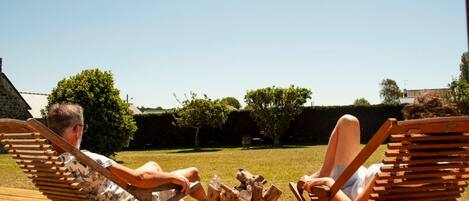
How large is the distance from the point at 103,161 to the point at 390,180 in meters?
1.88

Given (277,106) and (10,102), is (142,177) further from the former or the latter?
(10,102)

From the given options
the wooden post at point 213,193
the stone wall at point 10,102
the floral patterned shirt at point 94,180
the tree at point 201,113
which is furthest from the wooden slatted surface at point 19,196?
the stone wall at point 10,102

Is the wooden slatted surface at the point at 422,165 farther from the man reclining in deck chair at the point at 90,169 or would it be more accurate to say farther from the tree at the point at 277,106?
the tree at the point at 277,106

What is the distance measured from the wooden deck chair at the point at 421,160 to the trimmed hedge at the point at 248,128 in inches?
933

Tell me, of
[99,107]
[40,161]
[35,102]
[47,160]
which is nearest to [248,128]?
[99,107]

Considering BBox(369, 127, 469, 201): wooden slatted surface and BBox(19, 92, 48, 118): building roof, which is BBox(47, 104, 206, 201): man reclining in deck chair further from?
BBox(19, 92, 48, 118): building roof

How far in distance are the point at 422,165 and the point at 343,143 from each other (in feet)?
3.77

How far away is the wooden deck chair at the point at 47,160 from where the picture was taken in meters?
3.20

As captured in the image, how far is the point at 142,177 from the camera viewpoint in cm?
344

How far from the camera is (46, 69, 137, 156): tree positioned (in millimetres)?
16047

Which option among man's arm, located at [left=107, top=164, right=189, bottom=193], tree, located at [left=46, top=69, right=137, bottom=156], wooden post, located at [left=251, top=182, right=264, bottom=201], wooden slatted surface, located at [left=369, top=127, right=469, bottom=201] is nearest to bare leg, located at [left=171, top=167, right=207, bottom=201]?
man's arm, located at [left=107, top=164, right=189, bottom=193]

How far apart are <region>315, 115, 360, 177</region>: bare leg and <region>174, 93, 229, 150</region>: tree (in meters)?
20.9

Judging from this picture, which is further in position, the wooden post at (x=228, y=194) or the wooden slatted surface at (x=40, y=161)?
the wooden post at (x=228, y=194)

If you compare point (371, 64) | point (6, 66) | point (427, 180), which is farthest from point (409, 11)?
point (6, 66)
